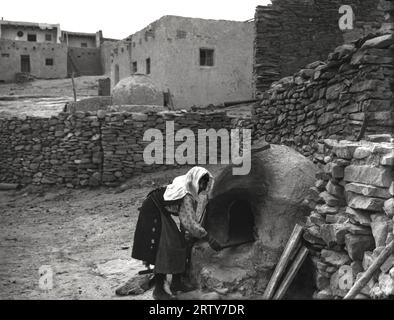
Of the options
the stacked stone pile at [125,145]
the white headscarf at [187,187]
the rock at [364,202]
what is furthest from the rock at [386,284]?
the stacked stone pile at [125,145]

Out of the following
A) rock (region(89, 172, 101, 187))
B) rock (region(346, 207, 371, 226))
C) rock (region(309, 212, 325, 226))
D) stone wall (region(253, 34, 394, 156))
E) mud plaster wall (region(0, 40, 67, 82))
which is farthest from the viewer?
mud plaster wall (region(0, 40, 67, 82))

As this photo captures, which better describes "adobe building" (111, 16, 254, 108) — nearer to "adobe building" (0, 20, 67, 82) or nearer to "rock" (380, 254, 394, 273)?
"rock" (380, 254, 394, 273)

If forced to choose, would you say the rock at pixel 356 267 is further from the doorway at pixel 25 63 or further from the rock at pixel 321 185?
the doorway at pixel 25 63

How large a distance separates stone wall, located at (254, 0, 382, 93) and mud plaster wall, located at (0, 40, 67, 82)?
27.3 meters

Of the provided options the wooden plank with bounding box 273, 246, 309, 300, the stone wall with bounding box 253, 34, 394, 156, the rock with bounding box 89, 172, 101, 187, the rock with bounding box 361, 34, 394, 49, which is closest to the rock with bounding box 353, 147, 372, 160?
the wooden plank with bounding box 273, 246, 309, 300

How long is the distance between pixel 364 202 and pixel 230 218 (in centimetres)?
216

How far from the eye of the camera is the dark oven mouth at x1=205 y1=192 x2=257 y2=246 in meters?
5.47

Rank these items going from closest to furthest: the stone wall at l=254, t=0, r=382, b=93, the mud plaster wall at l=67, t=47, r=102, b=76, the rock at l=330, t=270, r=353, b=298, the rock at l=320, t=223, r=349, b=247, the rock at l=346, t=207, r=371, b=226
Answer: the rock at l=346, t=207, r=371, b=226 < the rock at l=330, t=270, r=353, b=298 < the rock at l=320, t=223, r=349, b=247 < the stone wall at l=254, t=0, r=382, b=93 < the mud plaster wall at l=67, t=47, r=102, b=76

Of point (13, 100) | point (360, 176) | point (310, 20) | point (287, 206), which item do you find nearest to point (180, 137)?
point (310, 20)

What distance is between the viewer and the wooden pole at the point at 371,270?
3244 mm

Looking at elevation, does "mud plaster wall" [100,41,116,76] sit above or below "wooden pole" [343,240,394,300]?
above

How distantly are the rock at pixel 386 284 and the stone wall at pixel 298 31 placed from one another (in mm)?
8218

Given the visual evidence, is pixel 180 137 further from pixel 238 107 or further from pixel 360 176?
pixel 360 176

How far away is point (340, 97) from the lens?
6918 mm
